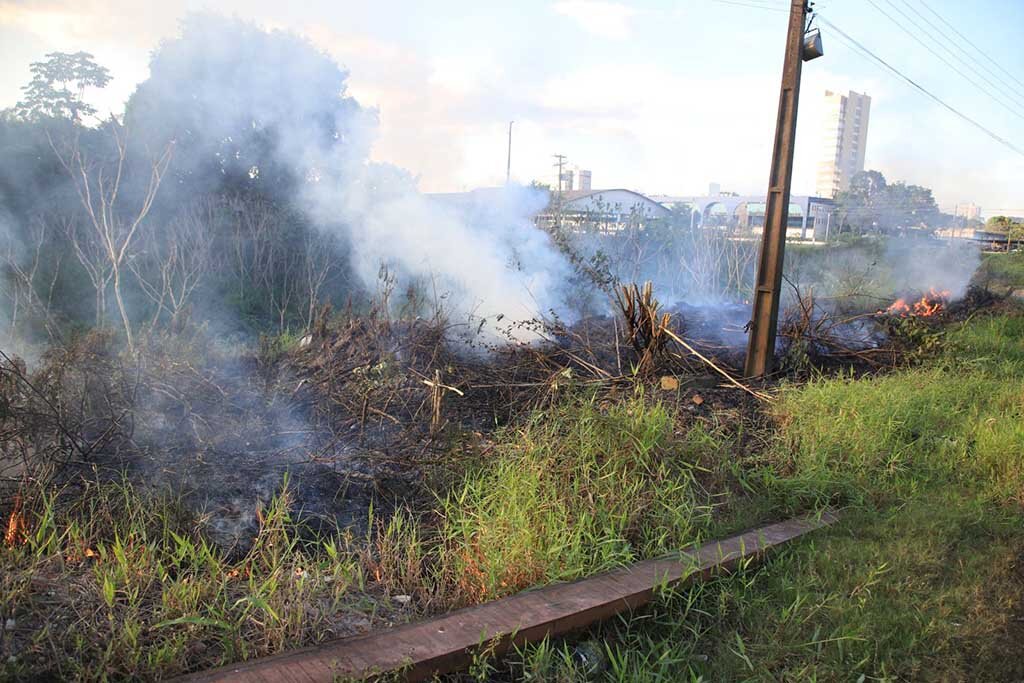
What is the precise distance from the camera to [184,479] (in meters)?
3.93

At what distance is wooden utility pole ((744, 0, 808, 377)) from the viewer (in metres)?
7.02

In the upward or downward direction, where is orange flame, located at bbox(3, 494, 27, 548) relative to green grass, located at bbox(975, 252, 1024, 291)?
downward

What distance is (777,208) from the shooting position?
722 cm

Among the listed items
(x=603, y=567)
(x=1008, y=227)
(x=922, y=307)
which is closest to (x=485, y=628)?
(x=603, y=567)

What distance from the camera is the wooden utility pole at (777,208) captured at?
7016mm

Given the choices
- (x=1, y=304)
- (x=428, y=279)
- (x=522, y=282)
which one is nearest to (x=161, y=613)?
(x=1, y=304)

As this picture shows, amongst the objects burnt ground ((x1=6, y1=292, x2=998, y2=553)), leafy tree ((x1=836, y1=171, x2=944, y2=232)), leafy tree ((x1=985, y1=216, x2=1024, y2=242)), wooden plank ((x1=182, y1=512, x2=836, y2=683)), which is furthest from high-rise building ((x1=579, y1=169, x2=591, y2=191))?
wooden plank ((x1=182, y1=512, x2=836, y2=683))

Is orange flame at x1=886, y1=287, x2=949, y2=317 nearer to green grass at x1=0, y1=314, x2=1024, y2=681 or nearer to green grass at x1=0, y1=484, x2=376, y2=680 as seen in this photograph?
green grass at x1=0, y1=314, x2=1024, y2=681

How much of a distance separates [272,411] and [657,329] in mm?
3610

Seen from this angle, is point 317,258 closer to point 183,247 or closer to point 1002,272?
point 183,247

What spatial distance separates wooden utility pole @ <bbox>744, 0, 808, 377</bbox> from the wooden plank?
12.8 ft

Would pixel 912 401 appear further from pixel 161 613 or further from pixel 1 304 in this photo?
pixel 1 304

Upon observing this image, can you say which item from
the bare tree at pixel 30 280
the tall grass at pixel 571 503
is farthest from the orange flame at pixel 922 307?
the bare tree at pixel 30 280

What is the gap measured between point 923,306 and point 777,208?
5639 mm
